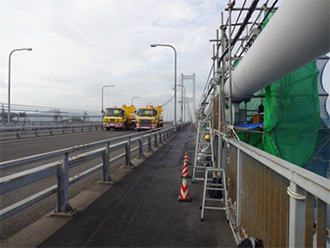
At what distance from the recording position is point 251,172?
3.22 meters

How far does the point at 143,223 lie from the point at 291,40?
3.45 metres

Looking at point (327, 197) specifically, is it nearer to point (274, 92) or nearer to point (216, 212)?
point (274, 92)

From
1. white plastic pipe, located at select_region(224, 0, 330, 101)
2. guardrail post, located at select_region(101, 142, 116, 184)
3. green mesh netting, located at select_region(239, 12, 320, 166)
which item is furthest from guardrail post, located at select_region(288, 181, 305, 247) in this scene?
guardrail post, located at select_region(101, 142, 116, 184)

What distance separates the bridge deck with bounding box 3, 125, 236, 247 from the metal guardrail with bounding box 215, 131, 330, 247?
65 centimetres

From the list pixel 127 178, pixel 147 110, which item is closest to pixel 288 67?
pixel 127 178

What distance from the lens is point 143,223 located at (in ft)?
14.3

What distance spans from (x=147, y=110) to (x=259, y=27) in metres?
31.2

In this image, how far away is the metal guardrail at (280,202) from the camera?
1627 mm

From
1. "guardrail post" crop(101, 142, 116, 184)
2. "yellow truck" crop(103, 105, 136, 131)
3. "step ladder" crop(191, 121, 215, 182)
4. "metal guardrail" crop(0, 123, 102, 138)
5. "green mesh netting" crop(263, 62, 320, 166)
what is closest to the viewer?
"green mesh netting" crop(263, 62, 320, 166)

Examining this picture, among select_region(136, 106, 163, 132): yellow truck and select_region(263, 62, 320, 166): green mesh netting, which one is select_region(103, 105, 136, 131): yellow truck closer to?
select_region(136, 106, 163, 132): yellow truck

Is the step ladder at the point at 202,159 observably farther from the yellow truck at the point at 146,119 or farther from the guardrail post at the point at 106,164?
the yellow truck at the point at 146,119

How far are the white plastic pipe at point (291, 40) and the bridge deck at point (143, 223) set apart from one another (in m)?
2.49

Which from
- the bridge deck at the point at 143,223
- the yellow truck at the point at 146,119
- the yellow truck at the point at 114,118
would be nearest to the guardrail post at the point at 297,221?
the bridge deck at the point at 143,223

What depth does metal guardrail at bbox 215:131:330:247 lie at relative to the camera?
163cm
